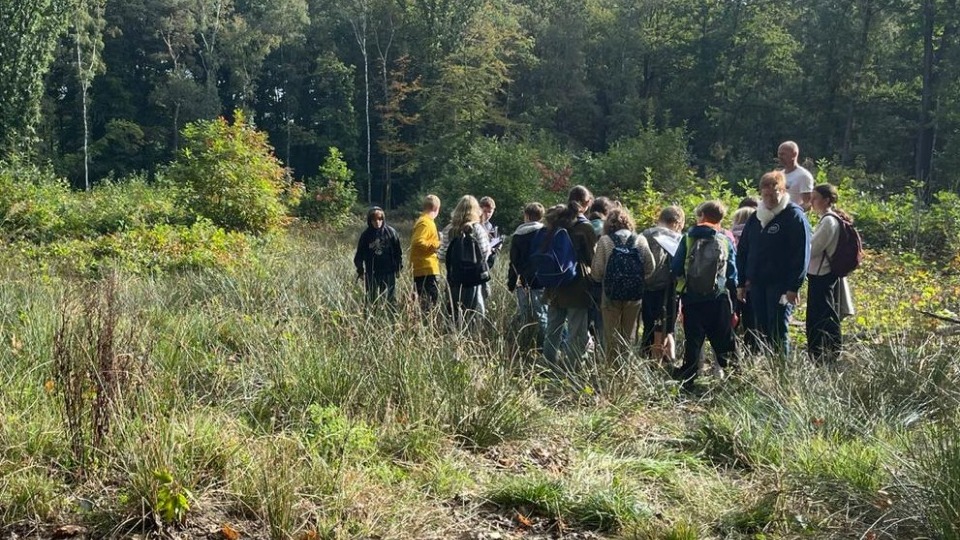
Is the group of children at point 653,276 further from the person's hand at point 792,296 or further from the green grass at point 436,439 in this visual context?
the green grass at point 436,439

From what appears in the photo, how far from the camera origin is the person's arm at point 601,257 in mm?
6434

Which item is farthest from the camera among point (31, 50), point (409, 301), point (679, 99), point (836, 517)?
point (679, 99)

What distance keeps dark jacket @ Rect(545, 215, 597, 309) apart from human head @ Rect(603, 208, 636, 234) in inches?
13.5

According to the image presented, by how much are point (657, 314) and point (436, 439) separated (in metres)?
2.91

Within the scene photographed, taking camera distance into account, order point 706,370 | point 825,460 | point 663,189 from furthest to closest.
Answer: point 663,189 < point 706,370 < point 825,460

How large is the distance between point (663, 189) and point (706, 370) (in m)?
15.6

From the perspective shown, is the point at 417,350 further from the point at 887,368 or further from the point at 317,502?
the point at 887,368

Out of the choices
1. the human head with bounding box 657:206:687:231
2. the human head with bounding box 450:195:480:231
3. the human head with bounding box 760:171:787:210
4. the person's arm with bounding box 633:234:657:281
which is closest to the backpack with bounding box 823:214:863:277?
the human head with bounding box 760:171:787:210

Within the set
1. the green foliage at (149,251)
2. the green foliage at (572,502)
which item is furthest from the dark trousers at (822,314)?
the green foliage at (149,251)

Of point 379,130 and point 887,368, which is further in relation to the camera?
→ point 379,130

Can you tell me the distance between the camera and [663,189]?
21.6m

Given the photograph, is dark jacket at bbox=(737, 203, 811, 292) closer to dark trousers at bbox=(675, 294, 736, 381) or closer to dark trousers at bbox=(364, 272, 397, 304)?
dark trousers at bbox=(675, 294, 736, 381)

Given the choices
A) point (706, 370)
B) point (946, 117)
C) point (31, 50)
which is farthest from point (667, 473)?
point (31, 50)

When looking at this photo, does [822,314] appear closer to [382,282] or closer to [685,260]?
[685,260]
